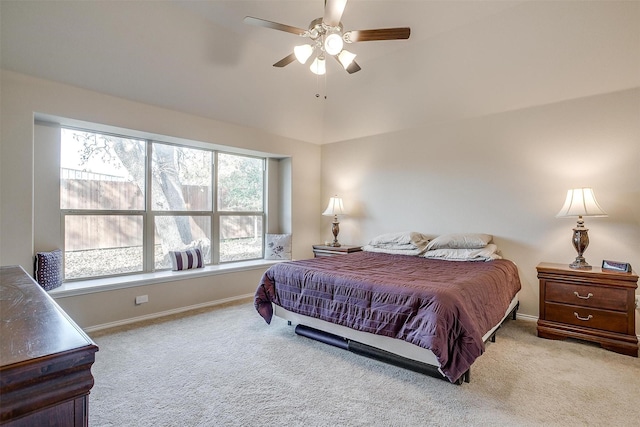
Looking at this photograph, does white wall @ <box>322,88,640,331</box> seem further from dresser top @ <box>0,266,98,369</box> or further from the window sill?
dresser top @ <box>0,266,98,369</box>

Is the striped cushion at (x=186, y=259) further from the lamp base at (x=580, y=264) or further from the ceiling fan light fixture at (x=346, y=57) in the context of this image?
the lamp base at (x=580, y=264)

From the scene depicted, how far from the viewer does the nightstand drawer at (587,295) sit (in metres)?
2.70

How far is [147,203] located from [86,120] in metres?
1.16

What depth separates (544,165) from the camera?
3465 mm

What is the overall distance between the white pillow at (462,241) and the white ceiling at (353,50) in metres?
1.55

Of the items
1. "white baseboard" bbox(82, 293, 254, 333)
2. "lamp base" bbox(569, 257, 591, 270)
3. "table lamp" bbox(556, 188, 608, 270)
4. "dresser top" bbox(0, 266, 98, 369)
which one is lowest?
"white baseboard" bbox(82, 293, 254, 333)

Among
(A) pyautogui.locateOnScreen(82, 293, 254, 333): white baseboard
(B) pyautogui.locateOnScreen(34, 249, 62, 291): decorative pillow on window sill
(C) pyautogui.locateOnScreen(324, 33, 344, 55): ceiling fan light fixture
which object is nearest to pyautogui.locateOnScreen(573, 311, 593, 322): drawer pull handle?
(C) pyautogui.locateOnScreen(324, 33, 344, 55): ceiling fan light fixture

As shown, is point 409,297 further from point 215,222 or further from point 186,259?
point 215,222

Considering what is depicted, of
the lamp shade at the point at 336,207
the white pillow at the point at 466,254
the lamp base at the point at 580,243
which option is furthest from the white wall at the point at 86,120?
the lamp base at the point at 580,243

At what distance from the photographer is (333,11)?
248cm

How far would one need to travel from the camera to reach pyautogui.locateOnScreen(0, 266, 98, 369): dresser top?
65 cm

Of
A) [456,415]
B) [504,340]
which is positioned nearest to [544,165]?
[504,340]

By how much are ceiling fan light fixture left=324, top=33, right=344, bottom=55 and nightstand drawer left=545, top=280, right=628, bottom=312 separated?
297 cm

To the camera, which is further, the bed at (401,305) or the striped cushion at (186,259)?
the striped cushion at (186,259)
